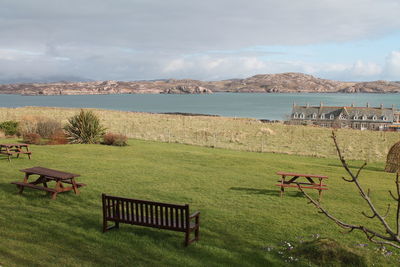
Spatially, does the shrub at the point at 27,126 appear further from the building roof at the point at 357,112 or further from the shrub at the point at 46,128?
the building roof at the point at 357,112

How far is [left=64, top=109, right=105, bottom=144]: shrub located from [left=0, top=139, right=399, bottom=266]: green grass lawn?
7.37m

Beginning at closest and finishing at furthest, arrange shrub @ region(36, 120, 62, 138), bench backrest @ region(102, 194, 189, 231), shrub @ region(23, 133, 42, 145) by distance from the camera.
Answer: bench backrest @ region(102, 194, 189, 231)
shrub @ region(23, 133, 42, 145)
shrub @ region(36, 120, 62, 138)

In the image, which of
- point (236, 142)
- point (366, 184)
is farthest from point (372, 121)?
point (366, 184)

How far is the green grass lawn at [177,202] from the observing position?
7.67 metres

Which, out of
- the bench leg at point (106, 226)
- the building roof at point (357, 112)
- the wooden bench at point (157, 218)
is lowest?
the building roof at point (357, 112)

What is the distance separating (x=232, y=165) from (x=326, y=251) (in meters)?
12.6

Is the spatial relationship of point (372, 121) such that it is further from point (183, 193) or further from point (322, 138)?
point (183, 193)

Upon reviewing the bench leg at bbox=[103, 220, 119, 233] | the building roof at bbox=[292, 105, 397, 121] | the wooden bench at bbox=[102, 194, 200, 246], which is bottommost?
the building roof at bbox=[292, 105, 397, 121]

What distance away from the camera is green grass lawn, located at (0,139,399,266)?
25.2 feet

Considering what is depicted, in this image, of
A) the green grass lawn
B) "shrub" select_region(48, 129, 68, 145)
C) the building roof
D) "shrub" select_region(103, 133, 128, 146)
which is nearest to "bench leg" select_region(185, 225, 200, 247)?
the green grass lawn

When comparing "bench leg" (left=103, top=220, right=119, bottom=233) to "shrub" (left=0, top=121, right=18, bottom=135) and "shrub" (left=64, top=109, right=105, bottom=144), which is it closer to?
"shrub" (left=64, top=109, right=105, bottom=144)

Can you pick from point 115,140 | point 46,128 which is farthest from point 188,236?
point 46,128

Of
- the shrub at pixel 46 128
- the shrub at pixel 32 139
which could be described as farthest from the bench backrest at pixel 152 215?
the shrub at pixel 46 128

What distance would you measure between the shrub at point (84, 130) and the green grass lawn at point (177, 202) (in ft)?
24.2
